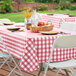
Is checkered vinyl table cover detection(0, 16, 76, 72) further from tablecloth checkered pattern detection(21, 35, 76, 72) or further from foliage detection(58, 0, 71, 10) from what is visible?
foliage detection(58, 0, 71, 10)

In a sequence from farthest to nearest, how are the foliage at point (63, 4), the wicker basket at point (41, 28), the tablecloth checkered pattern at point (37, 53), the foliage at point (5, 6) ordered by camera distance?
the foliage at point (63, 4) < the foliage at point (5, 6) < the wicker basket at point (41, 28) < the tablecloth checkered pattern at point (37, 53)

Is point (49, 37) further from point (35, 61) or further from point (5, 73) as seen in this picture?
point (5, 73)

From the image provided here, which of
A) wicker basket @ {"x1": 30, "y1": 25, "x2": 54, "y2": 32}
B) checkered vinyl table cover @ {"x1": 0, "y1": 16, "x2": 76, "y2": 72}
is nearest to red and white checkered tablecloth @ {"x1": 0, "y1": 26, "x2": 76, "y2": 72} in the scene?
checkered vinyl table cover @ {"x1": 0, "y1": 16, "x2": 76, "y2": 72}

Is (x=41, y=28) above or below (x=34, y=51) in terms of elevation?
above

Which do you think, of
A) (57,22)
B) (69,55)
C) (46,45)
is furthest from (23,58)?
(57,22)

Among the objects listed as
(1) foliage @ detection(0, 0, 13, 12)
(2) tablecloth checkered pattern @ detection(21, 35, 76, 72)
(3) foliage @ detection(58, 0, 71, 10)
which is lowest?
(3) foliage @ detection(58, 0, 71, 10)

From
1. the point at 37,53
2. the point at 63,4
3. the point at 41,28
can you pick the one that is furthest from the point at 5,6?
the point at 37,53

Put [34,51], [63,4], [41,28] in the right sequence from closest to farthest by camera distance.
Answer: [34,51], [41,28], [63,4]

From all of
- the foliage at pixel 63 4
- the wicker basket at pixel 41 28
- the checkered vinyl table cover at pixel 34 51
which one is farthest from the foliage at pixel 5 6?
the checkered vinyl table cover at pixel 34 51

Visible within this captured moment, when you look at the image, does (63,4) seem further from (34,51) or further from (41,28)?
(34,51)

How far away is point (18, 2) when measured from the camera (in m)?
28.2

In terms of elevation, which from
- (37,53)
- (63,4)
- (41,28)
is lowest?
(63,4)

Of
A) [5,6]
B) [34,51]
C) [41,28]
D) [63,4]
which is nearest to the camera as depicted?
[34,51]

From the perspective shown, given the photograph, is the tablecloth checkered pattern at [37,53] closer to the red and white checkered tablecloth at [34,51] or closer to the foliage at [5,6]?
the red and white checkered tablecloth at [34,51]
